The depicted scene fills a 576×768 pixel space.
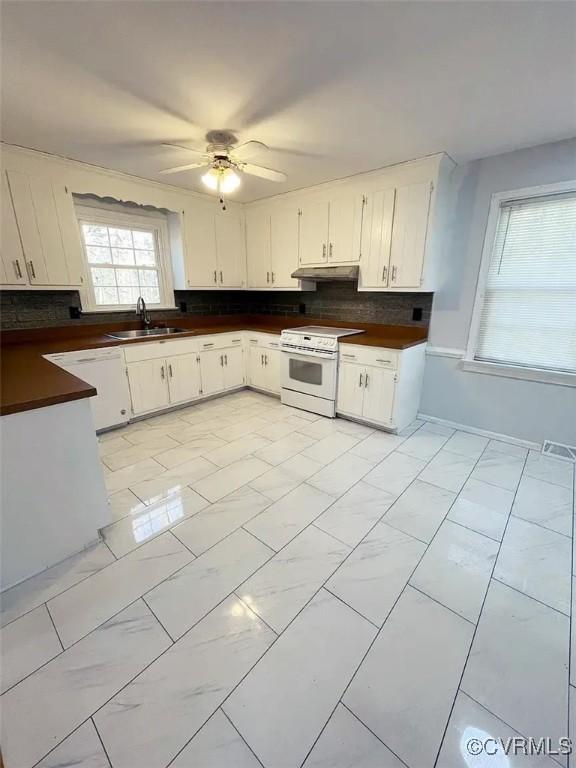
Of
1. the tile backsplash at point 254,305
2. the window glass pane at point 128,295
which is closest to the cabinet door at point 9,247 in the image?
the tile backsplash at point 254,305

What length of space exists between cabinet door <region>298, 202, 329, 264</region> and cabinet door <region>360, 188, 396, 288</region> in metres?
0.50

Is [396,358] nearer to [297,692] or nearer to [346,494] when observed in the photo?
[346,494]

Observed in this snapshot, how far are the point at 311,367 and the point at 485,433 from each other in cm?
186

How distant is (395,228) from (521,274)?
3.78ft

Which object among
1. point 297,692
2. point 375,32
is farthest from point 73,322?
point 297,692

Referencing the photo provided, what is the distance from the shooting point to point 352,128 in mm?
2180

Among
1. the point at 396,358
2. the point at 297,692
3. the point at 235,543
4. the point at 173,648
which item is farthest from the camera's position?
the point at 396,358

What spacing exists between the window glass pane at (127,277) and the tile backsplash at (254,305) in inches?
14.1

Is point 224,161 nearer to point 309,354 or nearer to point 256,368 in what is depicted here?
point 309,354

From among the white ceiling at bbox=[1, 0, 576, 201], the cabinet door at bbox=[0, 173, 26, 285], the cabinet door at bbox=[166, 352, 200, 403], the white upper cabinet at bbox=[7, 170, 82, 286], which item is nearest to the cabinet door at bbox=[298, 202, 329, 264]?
the white ceiling at bbox=[1, 0, 576, 201]

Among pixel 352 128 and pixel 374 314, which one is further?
pixel 374 314

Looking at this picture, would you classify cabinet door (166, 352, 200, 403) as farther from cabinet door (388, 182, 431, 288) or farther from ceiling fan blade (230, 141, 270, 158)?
cabinet door (388, 182, 431, 288)

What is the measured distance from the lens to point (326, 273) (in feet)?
11.4

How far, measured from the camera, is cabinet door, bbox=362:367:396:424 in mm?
3029
